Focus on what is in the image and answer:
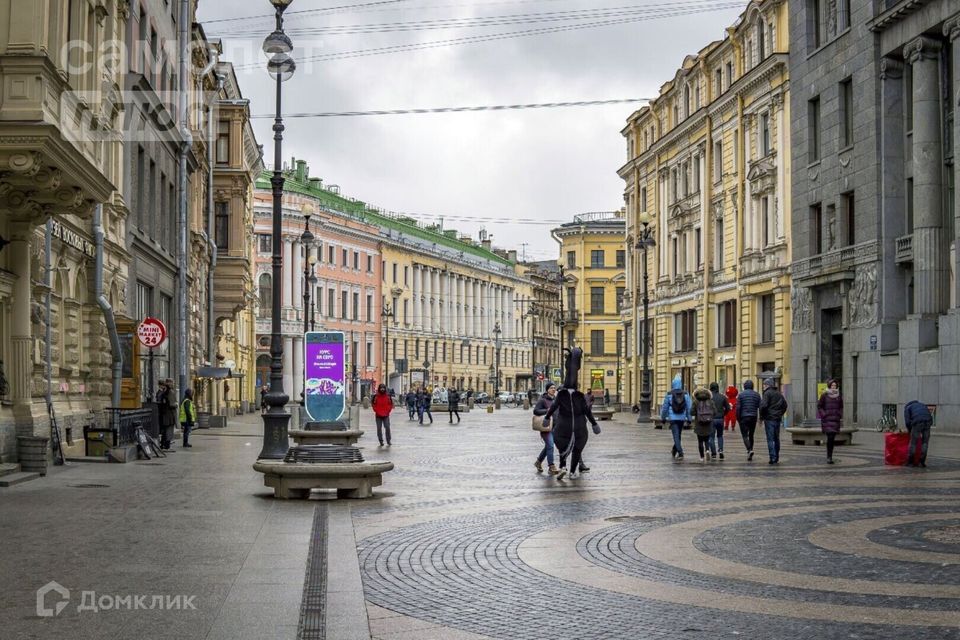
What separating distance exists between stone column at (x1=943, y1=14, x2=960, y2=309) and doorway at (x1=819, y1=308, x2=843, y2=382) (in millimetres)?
8645

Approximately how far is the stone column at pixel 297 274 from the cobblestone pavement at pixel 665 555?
287 ft

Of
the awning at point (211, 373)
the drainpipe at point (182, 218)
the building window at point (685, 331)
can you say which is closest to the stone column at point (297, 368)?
the building window at point (685, 331)

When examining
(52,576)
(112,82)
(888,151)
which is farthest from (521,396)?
(52,576)

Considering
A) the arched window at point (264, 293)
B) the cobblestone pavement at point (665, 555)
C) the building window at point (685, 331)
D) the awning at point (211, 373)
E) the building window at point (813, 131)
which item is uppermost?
the building window at point (813, 131)

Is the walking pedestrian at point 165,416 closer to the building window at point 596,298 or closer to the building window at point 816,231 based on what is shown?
the building window at point 816,231

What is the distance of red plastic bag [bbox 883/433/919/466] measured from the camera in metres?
23.7

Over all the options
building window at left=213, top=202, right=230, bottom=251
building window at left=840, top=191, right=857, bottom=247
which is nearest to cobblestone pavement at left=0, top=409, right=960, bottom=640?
building window at left=840, top=191, right=857, bottom=247

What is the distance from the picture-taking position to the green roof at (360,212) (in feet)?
355

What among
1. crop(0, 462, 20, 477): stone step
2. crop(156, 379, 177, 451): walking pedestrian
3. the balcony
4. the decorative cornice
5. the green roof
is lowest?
crop(0, 462, 20, 477): stone step

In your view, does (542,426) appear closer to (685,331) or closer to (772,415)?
(772,415)

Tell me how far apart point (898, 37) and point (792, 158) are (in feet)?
28.9

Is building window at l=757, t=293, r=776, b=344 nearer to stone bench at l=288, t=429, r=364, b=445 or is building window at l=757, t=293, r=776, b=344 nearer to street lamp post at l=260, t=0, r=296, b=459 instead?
stone bench at l=288, t=429, r=364, b=445

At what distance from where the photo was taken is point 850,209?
140ft

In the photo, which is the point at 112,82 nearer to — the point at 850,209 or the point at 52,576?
the point at 52,576
